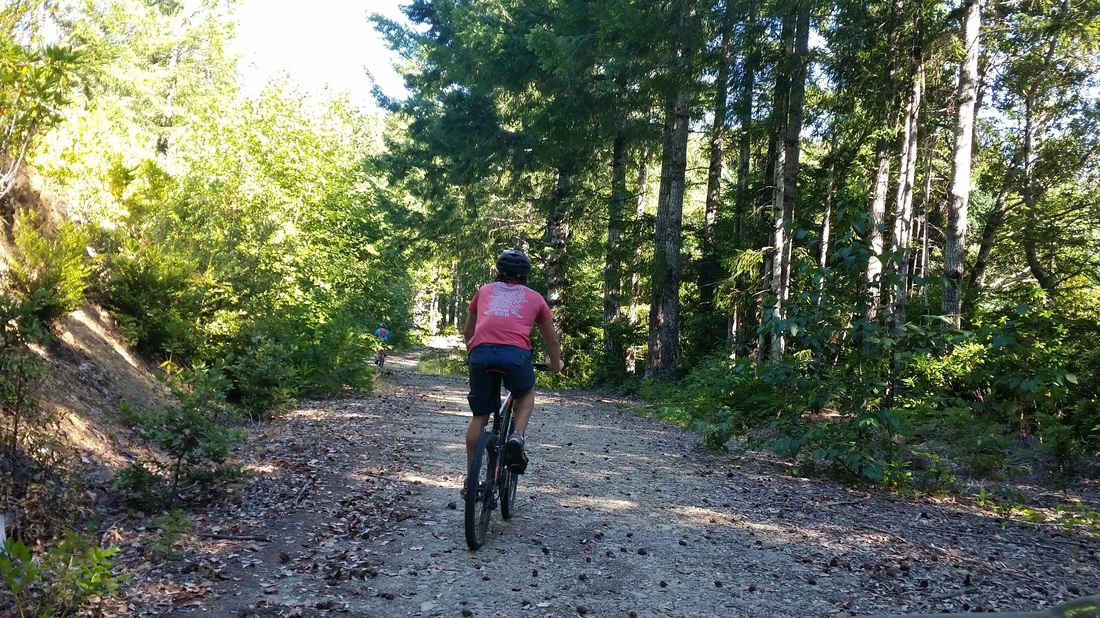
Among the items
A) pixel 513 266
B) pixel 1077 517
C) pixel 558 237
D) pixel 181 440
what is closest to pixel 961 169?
pixel 1077 517

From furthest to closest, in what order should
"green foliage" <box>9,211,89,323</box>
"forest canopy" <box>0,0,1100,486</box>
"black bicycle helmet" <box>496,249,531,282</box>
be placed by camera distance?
"forest canopy" <box>0,0,1100,486</box>
"green foliage" <box>9,211,89,323</box>
"black bicycle helmet" <box>496,249,531,282</box>

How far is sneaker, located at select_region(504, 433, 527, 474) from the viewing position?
220 inches

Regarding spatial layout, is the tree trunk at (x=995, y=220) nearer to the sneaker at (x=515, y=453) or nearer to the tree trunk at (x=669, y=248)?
the tree trunk at (x=669, y=248)

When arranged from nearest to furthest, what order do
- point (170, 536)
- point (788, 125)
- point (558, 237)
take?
point (170, 536) → point (788, 125) → point (558, 237)

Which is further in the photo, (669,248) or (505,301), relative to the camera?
(669,248)

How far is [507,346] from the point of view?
549 centimetres

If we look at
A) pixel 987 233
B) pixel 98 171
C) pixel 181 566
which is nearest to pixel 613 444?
pixel 181 566

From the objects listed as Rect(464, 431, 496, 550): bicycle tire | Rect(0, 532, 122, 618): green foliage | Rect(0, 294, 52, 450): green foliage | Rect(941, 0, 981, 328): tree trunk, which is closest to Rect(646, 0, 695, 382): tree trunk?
Rect(941, 0, 981, 328): tree trunk

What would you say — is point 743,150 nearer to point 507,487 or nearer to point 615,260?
point 615,260

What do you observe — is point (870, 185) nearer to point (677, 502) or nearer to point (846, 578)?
point (677, 502)

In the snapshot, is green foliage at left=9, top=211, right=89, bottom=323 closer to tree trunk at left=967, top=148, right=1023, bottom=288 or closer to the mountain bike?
the mountain bike

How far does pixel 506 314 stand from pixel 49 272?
5.05 meters

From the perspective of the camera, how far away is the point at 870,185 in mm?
17672

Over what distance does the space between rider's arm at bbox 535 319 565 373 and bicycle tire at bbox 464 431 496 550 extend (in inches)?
33.7
